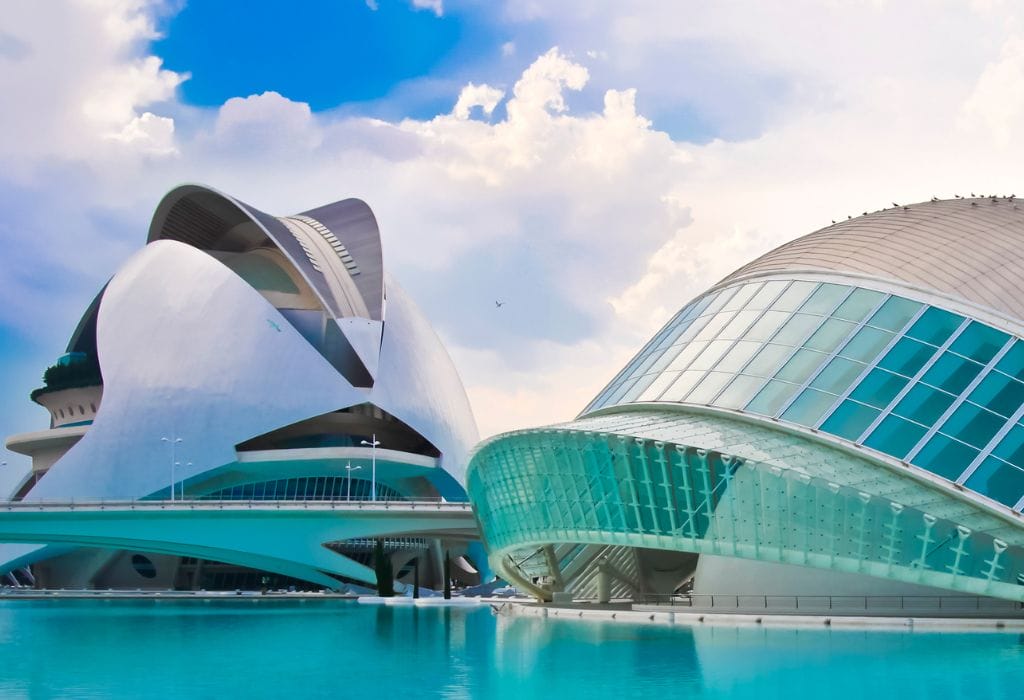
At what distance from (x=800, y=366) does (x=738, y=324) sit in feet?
11.9

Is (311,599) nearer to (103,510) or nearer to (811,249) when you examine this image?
(103,510)

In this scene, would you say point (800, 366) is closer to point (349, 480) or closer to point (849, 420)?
point (849, 420)

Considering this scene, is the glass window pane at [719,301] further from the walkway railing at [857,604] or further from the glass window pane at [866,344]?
the walkway railing at [857,604]

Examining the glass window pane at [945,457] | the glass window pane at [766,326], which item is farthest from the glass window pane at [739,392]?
the glass window pane at [945,457]

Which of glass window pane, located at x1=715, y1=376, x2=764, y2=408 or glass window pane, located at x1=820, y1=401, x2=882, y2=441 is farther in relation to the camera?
glass window pane, located at x1=715, y1=376, x2=764, y2=408

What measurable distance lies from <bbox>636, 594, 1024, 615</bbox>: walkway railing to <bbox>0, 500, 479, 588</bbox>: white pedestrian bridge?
99.0ft

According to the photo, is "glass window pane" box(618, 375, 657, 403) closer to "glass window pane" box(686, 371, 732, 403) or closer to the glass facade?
the glass facade

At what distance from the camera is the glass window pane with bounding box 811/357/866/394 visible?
3053 cm

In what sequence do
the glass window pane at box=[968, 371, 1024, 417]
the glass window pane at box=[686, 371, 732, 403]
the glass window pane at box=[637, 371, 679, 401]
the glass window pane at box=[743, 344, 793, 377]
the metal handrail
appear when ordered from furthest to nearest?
1. the glass window pane at box=[637, 371, 679, 401]
2. the glass window pane at box=[686, 371, 732, 403]
3. the glass window pane at box=[743, 344, 793, 377]
4. the metal handrail
5. the glass window pane at box=[968, 371, 1024, 417]

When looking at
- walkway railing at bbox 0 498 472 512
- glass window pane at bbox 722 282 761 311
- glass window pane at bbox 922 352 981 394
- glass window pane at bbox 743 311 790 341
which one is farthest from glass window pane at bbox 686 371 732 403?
walkway railing at bbox 0 498 472 512

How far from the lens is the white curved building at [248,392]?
221 ft

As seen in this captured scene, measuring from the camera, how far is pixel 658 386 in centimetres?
3488

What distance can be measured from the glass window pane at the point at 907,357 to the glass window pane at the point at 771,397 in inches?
90.8

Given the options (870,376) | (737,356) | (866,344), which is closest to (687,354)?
(737,356)
